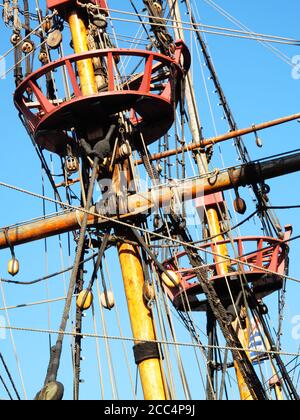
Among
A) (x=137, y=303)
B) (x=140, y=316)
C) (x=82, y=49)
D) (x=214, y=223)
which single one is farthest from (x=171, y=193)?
(x=214, y=223)

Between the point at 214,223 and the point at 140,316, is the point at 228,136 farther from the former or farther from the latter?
the point at 140,316

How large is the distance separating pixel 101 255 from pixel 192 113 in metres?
9.39

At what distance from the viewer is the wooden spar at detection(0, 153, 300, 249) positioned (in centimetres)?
1178

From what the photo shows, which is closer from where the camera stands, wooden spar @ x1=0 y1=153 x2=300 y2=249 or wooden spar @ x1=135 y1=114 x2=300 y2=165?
wooden spar @ x1=0 y1=153 x2=300 y2=249

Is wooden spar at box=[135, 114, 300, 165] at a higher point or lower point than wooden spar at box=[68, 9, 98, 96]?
higher

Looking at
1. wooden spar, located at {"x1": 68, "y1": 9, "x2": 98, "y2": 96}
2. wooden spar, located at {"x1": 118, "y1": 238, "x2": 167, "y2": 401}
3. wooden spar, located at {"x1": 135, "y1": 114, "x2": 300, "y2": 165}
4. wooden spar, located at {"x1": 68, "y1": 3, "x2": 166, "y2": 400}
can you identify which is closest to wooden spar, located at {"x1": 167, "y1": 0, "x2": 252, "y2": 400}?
wooden spar, located at {"x1": 135, "y1": 114, "x2": 300, "y2": 165}

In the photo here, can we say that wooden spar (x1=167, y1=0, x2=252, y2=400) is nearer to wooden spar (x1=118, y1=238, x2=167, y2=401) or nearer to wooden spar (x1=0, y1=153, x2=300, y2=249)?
wooden spar (x1=0, y1=153, x2=300, y2=249)

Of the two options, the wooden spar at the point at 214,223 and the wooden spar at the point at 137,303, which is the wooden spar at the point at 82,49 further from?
the wooden spar at the point at 214,223

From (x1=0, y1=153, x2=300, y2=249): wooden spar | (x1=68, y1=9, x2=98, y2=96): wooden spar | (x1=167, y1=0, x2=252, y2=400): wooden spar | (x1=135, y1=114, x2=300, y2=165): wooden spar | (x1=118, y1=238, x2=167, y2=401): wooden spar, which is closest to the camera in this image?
(x1=118, y1=238, x2=167, y2=401): wooden spar

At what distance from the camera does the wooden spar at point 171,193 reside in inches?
464

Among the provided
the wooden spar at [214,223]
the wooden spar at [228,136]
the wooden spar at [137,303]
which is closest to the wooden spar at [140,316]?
the wooden spar at [137,303]

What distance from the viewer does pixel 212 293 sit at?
41.5 feet

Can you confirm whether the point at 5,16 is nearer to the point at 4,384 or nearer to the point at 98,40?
the point at 98,40

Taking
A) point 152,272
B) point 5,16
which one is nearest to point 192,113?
point 5,16
